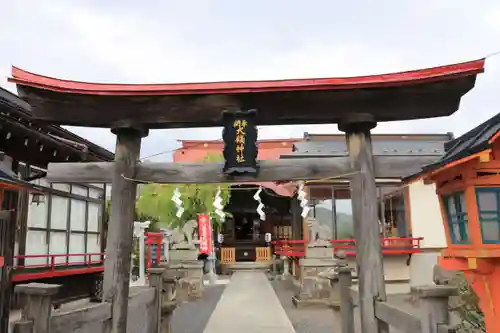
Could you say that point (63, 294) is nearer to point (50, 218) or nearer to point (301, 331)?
point (50, 218)

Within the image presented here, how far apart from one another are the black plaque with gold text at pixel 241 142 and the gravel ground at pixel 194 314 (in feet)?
19.4

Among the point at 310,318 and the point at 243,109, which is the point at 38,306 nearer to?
the point at 243,109

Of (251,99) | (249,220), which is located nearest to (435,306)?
(251,99)

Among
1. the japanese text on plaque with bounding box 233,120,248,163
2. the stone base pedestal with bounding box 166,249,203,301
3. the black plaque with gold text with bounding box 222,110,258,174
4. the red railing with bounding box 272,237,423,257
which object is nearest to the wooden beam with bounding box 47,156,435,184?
the black plaque with gold text with bounding box 222,110,258,174

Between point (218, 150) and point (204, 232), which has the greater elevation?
point (218, 150)

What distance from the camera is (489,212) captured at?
4.30 m

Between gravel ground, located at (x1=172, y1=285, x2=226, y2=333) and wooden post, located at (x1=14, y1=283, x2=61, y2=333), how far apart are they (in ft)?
21.7

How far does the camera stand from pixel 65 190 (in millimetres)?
12227

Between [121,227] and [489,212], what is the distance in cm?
440

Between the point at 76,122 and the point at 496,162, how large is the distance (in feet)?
17.0

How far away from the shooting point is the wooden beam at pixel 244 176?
18.7ft

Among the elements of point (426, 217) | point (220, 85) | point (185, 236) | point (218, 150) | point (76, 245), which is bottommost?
point (76, 245)

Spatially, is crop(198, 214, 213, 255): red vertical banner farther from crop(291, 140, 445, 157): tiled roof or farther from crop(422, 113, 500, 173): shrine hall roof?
crop(422, 113, 500, 173): shrine hall roof

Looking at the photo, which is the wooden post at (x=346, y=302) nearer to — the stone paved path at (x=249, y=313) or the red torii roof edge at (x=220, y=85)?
the red torii roof edge at (x=220, y=85)
